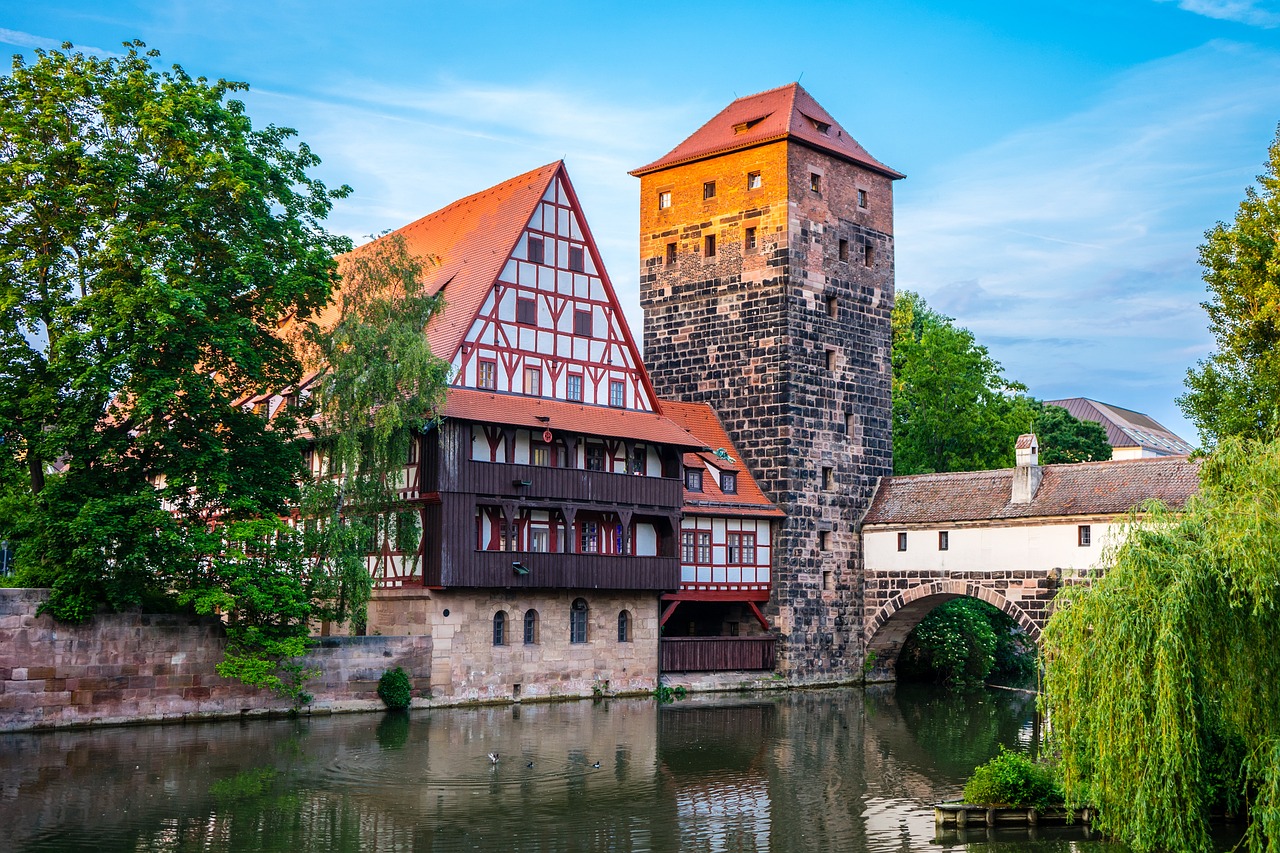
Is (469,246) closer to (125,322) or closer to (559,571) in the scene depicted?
(559,571)

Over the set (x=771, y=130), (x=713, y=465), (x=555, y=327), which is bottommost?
(x=713, y=465)

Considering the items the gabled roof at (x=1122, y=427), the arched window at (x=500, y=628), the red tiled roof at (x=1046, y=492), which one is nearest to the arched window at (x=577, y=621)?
the arched window at (x=500, y=628)

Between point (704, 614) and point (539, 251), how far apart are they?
14.7m

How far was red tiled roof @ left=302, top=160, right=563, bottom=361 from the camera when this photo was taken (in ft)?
118

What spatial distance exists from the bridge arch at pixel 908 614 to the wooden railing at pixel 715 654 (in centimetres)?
434

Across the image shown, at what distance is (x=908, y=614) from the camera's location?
4575cm

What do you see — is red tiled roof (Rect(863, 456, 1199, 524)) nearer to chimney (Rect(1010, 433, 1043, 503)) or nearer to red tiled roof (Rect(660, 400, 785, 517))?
chimney (Rect(1010, 433, 1043, 503))

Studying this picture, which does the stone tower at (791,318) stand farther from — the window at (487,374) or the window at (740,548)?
the window at (487,374)

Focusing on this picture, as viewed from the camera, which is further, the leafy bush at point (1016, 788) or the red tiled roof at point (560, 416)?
the red tiled roof at point (560, 416)

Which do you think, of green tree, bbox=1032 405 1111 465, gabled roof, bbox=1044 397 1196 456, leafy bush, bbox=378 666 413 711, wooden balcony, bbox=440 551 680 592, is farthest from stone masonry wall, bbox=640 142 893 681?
gabled roof, bbox=1044 397 1196 456

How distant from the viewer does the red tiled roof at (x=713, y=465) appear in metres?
42.1

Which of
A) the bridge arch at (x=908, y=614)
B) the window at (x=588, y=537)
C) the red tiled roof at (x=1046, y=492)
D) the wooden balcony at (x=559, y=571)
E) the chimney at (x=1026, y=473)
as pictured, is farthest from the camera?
the chimney at (x=1026, y=473)

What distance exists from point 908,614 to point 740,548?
22.6 ft

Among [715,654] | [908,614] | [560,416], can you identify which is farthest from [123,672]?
[908,614]
